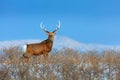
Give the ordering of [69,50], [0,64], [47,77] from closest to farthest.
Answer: [47,77] < [0,64] < [69,50]

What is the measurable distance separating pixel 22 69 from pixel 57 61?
3.50ft

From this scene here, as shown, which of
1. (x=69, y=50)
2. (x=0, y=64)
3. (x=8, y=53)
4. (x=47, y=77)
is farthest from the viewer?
(x=69, y=50)

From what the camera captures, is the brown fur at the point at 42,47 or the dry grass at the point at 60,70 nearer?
the dry grass at the point at 60,70

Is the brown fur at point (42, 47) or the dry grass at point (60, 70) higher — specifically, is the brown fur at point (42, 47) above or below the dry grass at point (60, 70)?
above

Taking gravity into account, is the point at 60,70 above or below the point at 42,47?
below

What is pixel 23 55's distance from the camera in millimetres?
Answer: 17422

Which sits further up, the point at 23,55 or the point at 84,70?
the point at 23,55

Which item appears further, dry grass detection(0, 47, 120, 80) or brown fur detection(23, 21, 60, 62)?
brown fur detection(23, 21, 60, 62)

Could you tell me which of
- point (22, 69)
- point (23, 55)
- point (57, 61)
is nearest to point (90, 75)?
point (57, 61)

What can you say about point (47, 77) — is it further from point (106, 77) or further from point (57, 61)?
point (106, 77)

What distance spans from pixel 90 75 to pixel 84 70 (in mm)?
228

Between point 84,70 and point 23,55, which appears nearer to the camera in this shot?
point 84,70

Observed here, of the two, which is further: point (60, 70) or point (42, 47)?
point (42, 47)

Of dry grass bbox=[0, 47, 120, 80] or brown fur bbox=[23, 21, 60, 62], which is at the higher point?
brown fur bbox=[23, 21, 60, 62]
